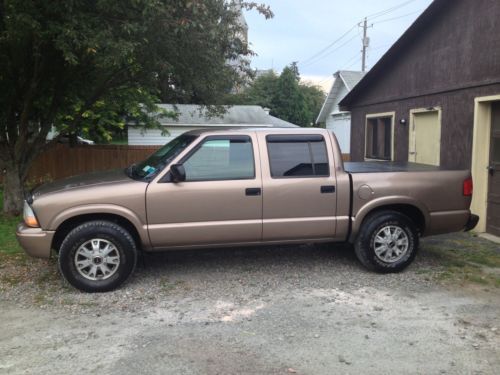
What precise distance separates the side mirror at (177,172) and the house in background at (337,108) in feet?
67.2

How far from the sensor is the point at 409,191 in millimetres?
6117

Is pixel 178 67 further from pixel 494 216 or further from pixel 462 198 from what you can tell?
pixel 494 216

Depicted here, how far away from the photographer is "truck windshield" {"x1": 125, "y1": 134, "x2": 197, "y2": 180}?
5.61 m

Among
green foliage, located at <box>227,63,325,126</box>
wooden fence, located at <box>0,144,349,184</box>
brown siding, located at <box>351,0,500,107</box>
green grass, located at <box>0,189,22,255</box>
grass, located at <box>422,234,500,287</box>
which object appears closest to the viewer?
grass, located at <box>422,234,500,287</box>

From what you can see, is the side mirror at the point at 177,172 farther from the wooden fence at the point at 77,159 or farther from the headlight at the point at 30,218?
the wooden fence at the point at 77,159

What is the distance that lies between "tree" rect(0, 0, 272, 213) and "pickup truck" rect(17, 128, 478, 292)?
1.80m

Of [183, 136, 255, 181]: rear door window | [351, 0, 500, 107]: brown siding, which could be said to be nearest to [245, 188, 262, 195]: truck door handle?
[183, 136, 255, 181]: rear door window

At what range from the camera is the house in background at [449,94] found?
8.09 metres

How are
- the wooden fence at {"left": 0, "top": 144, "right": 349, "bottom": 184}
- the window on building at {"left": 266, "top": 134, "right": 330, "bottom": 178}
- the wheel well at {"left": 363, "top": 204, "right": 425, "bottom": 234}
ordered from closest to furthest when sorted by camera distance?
the window on building at {"left": 266, "top": 134, "right": 330, "bottom": 178}
the wheel well at {"left": 363, "top": 204, "right": 425, "bottom": 234}
the wooden fence at {"left": 0, "top": 144, "right": 349, "bottom": 184}

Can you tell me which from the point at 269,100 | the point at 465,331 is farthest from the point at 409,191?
the point at 269,100

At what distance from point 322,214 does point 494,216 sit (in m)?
3.93

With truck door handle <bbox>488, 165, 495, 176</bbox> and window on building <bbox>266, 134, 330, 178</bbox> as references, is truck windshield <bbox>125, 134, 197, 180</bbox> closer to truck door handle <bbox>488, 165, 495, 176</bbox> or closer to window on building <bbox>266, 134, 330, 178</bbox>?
window on building <bbox>266, 134, 330, 178</bbox>

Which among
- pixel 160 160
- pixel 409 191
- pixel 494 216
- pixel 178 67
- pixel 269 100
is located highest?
pixel 269 100

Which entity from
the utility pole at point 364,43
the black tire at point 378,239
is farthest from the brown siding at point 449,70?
the utility pole at point 364,43
